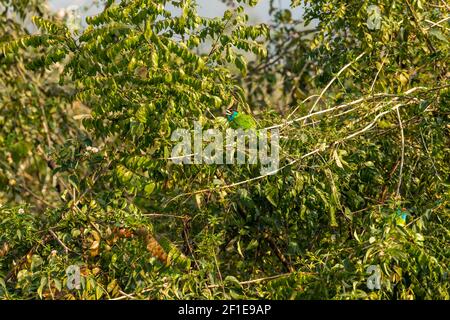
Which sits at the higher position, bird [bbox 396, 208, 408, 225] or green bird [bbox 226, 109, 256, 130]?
green bird [bbox 226, 109, 256, 130]

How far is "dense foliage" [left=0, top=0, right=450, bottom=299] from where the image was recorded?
3.24 m

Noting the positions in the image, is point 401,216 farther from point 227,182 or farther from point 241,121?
point 227,182

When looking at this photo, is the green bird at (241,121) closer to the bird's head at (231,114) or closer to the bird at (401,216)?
the bird's head at (231,114)

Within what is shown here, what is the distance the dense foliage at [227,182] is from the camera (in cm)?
324

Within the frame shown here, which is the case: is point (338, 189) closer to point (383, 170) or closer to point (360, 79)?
point (383, 170)

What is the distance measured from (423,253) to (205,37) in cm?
147

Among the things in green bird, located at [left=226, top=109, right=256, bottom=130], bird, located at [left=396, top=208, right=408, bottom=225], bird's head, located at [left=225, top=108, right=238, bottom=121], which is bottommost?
bird, located at [left=396, top=208, right=408, bottom=225]

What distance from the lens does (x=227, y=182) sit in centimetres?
391

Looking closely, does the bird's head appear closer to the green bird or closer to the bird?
the green bird

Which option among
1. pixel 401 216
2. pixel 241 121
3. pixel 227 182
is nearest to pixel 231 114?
pixel 241 121

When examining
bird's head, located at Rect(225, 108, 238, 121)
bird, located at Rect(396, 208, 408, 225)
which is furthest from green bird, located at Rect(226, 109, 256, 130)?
bird, located at Rect(396, 208, 408, 225)

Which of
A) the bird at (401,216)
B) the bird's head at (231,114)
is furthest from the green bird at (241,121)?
the bird at (401,216)

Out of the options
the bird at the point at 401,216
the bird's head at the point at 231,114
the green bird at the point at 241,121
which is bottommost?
the bird at the point at 401,216

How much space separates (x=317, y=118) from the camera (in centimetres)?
429
